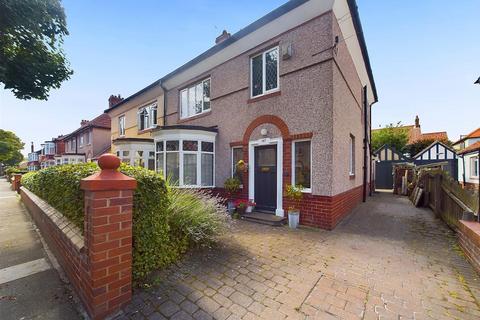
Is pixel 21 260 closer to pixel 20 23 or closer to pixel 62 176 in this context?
pixel 62 176

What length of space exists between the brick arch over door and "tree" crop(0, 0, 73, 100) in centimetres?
701

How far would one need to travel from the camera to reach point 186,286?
9.50ft

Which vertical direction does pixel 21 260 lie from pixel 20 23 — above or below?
below

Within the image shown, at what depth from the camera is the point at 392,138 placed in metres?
30.0

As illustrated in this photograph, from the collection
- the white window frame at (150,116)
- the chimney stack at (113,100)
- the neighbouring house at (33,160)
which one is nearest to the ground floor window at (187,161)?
the white window frame at (150,116)

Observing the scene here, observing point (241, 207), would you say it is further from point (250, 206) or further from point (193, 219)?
point (193, 219)

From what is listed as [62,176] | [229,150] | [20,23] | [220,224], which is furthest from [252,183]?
[20,23]

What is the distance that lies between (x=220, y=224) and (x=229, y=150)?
177 inches

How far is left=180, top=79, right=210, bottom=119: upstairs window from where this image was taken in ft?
32.3

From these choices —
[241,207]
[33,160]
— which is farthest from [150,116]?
[33,160]

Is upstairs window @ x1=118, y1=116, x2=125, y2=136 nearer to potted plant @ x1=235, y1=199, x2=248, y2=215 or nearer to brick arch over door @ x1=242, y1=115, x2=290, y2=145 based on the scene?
brick arch over door @ x1=242, y1=115, x2=290, y2=145

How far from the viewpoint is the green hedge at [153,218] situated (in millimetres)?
2883

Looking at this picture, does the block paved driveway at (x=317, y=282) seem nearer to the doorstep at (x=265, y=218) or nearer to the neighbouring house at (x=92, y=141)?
the doorstep at (x=265, y=218)

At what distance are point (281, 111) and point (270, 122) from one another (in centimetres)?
49
